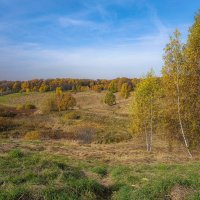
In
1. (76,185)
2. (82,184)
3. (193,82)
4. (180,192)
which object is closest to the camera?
(180,192)

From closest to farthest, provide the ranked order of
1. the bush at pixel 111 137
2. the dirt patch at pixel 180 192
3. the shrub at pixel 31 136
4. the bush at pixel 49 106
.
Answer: the dirt patch at pixel 180 192 < the shrub at pixel 31 136 < the bush at pixel 111 137 < the bush at pixel 49 106

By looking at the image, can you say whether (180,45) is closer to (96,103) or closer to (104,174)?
(104,174)

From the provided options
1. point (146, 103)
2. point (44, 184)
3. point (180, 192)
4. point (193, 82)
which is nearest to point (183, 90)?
point (193, 82)

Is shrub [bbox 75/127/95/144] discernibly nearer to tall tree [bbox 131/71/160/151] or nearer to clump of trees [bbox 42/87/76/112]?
tall tree [bbox 131/71/160/151]

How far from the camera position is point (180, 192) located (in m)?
6.91

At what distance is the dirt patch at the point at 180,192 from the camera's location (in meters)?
6.71

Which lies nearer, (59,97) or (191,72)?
(191,72)

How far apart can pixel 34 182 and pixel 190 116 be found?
528 inches

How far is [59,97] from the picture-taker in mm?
81188

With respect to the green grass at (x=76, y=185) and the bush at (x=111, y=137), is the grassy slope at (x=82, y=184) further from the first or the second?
the bush at (x=111, y=137)

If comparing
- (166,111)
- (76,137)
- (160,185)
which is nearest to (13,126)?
(76,137)

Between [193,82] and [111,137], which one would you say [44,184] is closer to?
[193,82]

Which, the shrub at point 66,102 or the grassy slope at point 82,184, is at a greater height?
the grassy slope at point 82,184

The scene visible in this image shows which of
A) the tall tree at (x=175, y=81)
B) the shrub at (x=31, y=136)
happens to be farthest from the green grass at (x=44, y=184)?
the shrub at (x=31, y=136)
